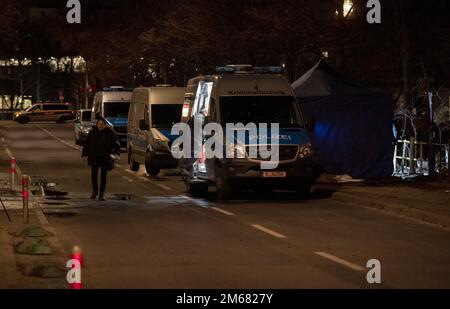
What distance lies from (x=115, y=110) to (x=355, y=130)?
1701 cm

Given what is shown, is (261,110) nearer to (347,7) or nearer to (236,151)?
(236,151)

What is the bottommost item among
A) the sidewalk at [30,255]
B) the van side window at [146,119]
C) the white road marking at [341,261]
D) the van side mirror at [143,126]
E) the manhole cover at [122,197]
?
the manhole cover at [122,197]

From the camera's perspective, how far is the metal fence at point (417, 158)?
73.9 ft

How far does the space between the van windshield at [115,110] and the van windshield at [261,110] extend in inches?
738

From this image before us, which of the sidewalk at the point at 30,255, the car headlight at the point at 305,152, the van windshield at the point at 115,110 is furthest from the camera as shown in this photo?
the van windshield at the point at 115,110

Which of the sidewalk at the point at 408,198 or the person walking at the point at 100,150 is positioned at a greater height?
the person walking at the point at 100,150

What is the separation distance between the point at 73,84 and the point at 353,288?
93.7 m

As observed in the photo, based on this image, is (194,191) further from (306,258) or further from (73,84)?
(73,84)

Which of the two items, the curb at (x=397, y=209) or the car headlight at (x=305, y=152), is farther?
the car headlight at (x=305, y=152)

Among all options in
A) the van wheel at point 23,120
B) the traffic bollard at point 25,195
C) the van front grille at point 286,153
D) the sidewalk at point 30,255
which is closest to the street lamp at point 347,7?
the van front grille at point 286,153

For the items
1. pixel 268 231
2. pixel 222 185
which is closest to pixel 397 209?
pixel 222 185

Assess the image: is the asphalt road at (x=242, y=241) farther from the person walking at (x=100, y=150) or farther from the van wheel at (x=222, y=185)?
the person walking at (x=100, y=150)

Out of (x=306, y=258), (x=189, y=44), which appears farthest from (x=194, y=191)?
(x=189, y=44)

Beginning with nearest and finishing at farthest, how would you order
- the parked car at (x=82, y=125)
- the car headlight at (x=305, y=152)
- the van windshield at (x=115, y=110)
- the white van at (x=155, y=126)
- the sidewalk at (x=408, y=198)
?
the sidewalk at (x=408, y=198) < the car headlight at (x=305, y=152) < the white van at (x=155, y=126) < the van windshield at (x=115, y=110) < the parked car at (x=82, y=125)
